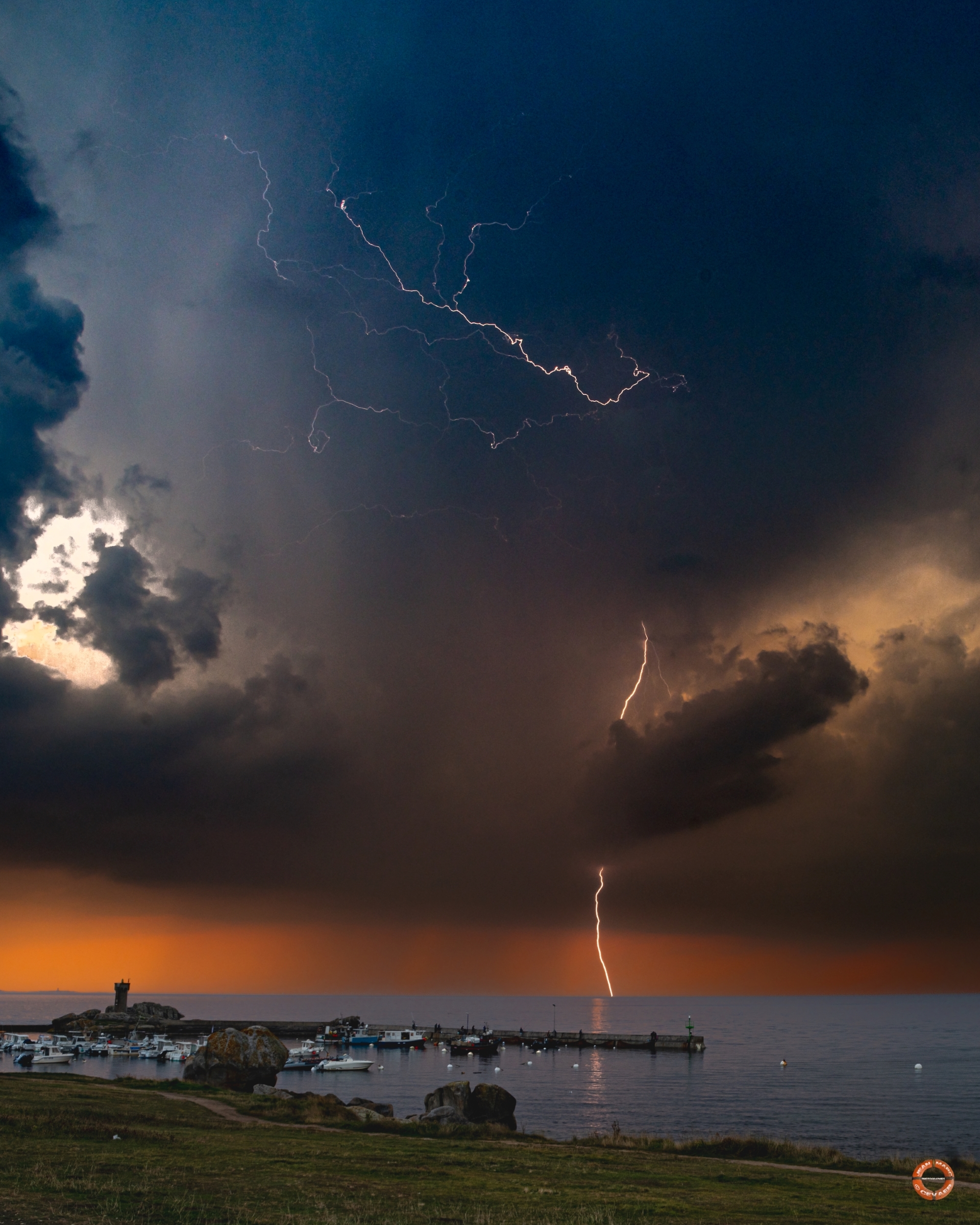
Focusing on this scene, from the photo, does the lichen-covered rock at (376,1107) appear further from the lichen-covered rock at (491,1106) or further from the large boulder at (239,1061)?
the large boulder at (239,1061)

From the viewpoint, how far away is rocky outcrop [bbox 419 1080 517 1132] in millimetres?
54938

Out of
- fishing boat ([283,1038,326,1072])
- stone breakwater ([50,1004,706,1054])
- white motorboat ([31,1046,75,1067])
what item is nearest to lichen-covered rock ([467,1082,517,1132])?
fishing boat ([283,1038,326,1072])

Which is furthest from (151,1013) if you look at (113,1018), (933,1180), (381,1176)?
(933,1180)

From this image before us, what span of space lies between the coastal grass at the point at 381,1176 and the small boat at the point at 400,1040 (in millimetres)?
110229

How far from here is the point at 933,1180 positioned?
29.2 meters

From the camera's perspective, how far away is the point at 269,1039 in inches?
2867

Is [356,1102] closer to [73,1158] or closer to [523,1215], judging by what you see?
[73,1158]

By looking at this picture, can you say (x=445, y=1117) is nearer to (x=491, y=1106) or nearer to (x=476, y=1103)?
(x=476, y=1103)

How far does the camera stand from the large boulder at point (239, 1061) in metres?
69.1

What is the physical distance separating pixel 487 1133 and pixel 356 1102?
73.6 feet

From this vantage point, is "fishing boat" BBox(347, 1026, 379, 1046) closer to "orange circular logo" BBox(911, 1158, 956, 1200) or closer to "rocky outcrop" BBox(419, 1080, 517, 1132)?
"rocky outcrop" BBox(419, 1080, 517, 1132)

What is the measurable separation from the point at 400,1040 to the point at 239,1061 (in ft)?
271

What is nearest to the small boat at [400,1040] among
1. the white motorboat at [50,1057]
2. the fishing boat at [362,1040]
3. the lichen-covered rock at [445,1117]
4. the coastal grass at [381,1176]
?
the fishing boat at [362,1040]

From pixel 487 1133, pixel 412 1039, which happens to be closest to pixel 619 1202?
pixel 487 1133
